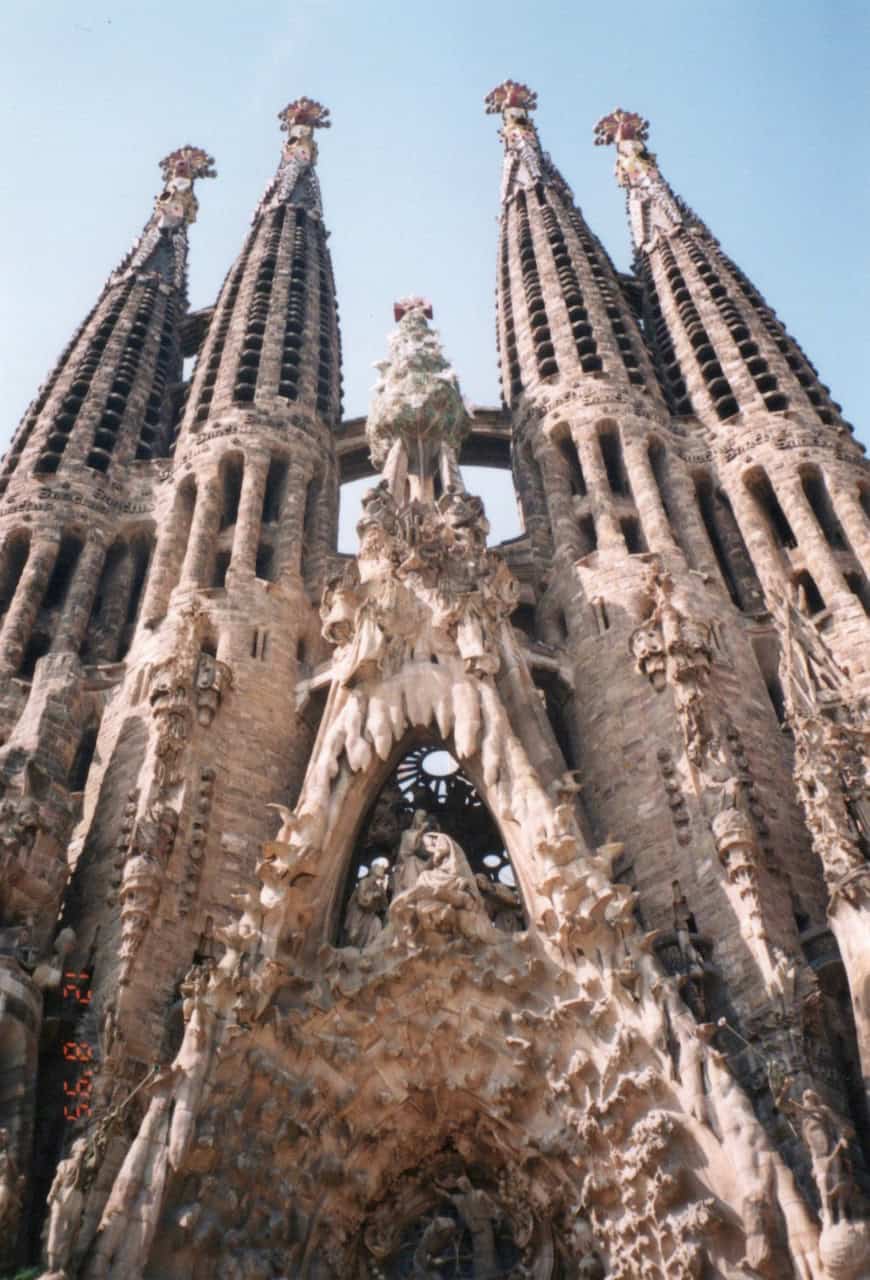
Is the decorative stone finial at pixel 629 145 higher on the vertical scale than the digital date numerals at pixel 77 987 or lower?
higher

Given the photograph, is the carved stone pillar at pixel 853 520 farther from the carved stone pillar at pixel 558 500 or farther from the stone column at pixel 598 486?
the carved stone pillar at pixel 558 500

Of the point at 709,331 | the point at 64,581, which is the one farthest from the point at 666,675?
the point at 709,331

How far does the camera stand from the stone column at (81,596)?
21641 millimetres

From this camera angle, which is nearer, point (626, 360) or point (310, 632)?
point (310, 632)

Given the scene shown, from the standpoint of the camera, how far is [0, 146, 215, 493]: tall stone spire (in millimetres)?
26328

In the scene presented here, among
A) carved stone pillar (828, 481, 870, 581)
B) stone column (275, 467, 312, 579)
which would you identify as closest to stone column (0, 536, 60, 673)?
stone column (275, 467, 312, 579)

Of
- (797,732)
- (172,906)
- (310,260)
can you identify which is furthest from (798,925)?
(310,260)

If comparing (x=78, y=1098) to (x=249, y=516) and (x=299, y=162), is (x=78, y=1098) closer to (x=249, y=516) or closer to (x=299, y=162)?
(x=249, y=516)

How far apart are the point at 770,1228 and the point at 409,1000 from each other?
4391 mm

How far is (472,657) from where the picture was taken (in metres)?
18.1

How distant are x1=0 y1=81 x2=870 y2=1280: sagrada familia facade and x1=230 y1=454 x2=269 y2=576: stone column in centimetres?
9

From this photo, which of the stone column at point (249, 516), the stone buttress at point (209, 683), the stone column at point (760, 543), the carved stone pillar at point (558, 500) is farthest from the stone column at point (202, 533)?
the stone column at point (760, 543)

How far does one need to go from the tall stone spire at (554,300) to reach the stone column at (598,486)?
5.91 feet

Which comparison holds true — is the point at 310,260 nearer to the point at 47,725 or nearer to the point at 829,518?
the point at 829,518
